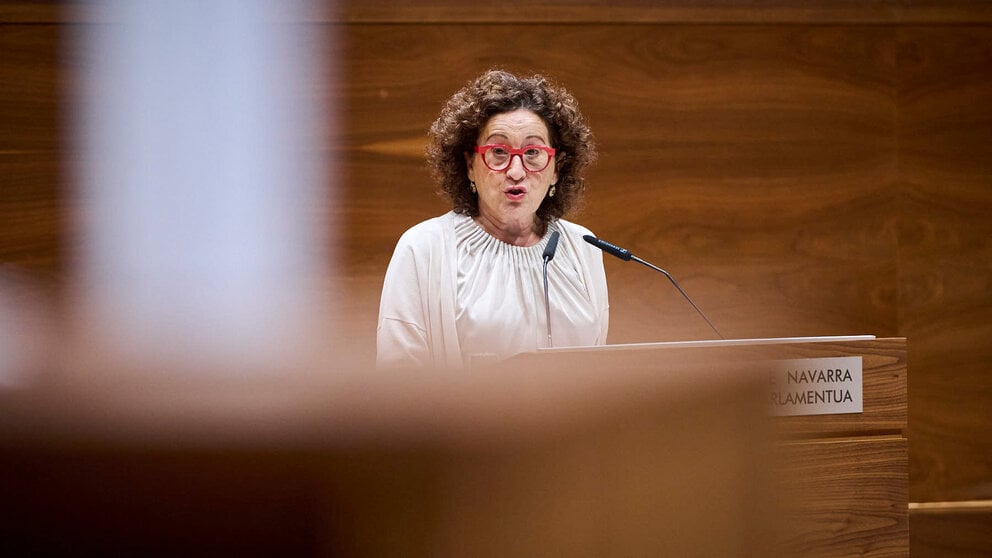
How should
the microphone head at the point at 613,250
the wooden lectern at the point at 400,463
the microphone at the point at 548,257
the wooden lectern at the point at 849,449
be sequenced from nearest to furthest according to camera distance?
the wooden lectern at the point at 400,463, the wooden lectern at the point at 849,449, the microphone head at the point at 613,250, the microphone at the point at 548,257

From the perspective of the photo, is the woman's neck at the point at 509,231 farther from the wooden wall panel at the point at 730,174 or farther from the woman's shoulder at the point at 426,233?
the wooden wall panel at the point at 730,174

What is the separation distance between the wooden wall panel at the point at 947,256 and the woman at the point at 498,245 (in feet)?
5.19

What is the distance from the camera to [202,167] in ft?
10.3

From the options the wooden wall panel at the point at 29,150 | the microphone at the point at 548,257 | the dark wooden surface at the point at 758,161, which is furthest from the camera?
the dark wooden surface at the point at 758,161

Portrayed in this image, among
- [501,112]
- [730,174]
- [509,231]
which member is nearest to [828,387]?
[509,231]

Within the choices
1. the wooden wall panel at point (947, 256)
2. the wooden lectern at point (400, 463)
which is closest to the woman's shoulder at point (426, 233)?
the wooden lectern at point (400, 463)

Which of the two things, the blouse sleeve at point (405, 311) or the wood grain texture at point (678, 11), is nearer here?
the blouse sleeve at point (405, 311)

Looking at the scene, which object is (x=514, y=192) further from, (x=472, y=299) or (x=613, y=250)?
(x=613, y=250)

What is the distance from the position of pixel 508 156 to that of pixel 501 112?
0.34 feet

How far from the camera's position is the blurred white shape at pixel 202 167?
10.1 feet

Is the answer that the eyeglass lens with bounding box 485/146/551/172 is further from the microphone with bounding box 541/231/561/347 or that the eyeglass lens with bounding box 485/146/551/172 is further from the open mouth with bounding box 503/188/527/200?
the microphone with bounding box 541/231/561/347

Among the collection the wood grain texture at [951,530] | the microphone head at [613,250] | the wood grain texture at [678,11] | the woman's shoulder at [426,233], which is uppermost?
the wood grain texture at [678,11]

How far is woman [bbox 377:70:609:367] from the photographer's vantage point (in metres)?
1.98

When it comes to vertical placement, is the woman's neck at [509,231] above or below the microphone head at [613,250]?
above
